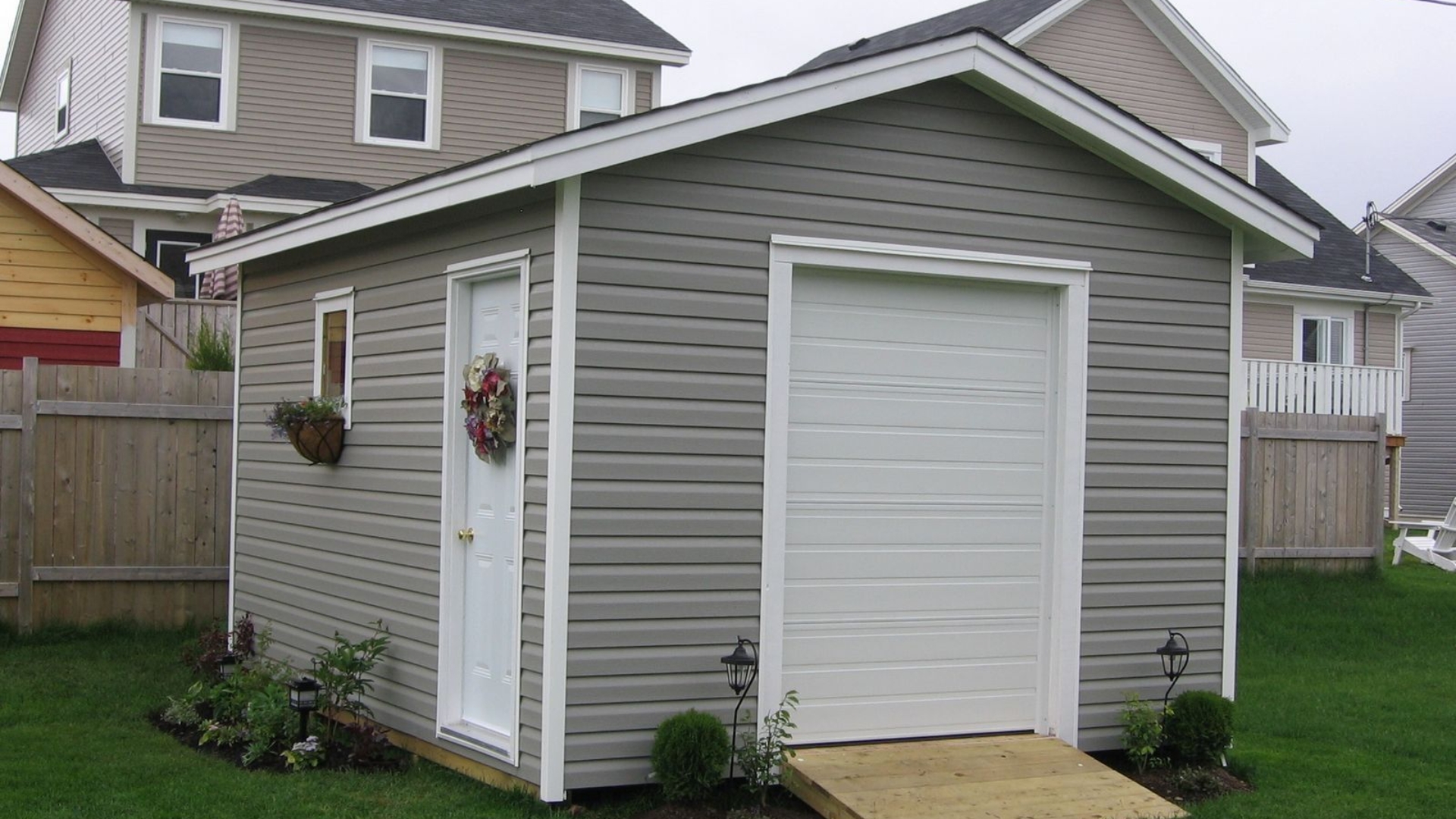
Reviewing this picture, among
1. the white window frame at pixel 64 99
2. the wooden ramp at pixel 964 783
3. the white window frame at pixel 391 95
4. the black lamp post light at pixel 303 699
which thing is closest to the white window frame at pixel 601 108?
the white window frame at pixel 391 95

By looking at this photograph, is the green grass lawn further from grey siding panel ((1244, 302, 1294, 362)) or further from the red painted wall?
grey siding panel ((1244, 302, 1294, 362))

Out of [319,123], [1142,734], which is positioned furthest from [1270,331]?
[1142,734]

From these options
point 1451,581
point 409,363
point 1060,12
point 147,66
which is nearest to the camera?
point 409,363

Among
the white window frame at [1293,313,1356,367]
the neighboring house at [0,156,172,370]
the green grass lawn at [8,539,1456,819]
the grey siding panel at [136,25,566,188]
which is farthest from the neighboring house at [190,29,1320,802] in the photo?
the white window frame at [1293,313,1356,367]

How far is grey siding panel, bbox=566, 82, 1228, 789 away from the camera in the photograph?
258 inches

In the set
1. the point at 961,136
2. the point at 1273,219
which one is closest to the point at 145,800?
the point at 961,136

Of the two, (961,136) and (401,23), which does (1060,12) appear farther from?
(961,136)

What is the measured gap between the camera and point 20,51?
1001 inches

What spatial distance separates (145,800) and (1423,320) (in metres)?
26.7

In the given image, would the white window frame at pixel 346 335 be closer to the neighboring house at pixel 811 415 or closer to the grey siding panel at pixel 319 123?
the neighboring house at pixel 811 415

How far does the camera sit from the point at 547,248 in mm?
6547

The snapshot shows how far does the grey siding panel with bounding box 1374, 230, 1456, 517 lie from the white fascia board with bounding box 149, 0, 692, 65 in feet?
50.9

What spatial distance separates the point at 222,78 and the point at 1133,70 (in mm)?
12123

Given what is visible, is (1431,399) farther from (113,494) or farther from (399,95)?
(113,494)
